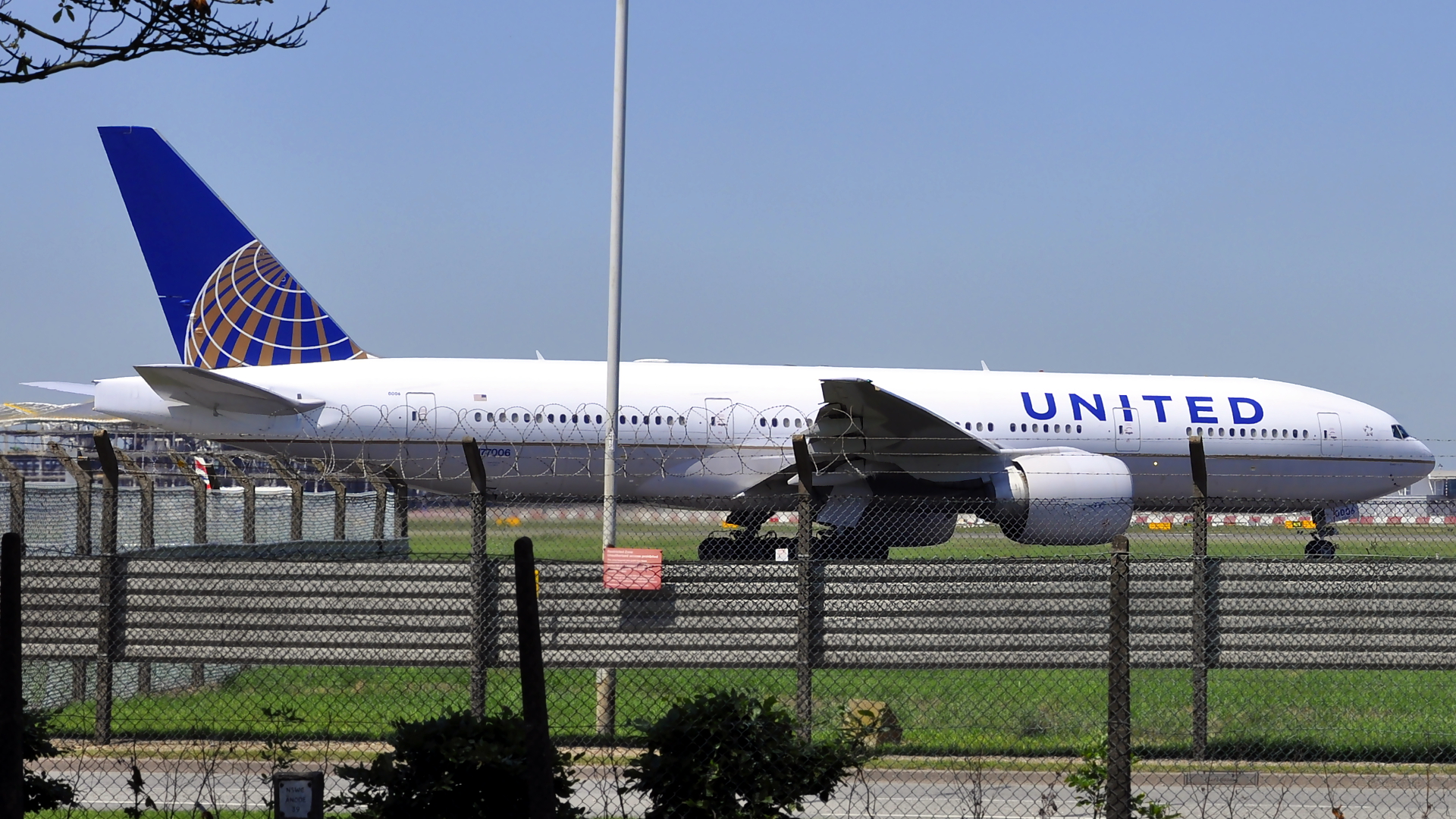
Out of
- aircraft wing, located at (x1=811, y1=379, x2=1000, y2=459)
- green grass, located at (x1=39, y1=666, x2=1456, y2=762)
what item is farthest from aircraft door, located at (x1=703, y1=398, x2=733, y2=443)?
green grass, located at (x1=39, y1=666, x2=1456, y2=762)

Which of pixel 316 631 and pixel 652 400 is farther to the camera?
pixel 652 400

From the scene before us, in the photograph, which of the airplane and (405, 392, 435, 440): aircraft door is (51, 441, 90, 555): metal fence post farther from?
(405, 392, 435, 440): aircraft door

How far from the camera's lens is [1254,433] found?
22.8 m

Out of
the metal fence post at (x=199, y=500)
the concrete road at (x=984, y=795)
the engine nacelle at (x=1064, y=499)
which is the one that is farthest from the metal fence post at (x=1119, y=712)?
the engine nacelle at (x=1064, y=499)

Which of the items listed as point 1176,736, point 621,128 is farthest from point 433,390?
point 1176,736

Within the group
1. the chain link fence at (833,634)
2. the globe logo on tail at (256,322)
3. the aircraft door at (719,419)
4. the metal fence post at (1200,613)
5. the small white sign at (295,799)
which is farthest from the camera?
the globe logo on tail at (256,322)

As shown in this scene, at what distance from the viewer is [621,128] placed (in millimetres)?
10797

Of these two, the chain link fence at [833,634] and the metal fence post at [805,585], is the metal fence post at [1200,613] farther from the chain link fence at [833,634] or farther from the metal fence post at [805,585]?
the metal fence post at [805,585]

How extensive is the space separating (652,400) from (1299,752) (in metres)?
13.5

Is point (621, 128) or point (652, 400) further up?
point (621, 128)

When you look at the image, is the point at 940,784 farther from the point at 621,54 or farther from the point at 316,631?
the point at 621,54

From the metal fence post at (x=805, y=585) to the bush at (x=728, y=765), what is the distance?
257 centimetres

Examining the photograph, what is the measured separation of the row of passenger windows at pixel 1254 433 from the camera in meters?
22.5

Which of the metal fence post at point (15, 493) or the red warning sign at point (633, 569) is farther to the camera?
the metal fence post at point (15, 493)
